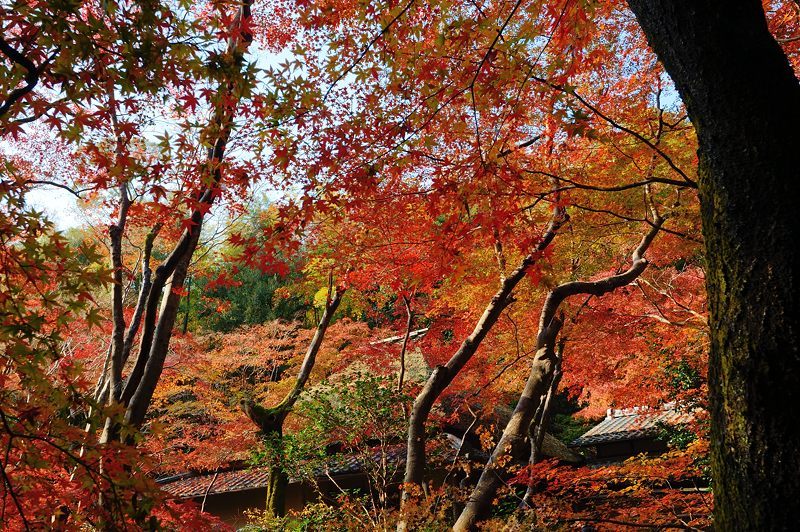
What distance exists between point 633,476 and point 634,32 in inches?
229

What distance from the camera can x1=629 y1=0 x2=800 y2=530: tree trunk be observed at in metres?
1.61

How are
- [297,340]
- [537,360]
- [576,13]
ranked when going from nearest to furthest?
[576,13] → [537,360] → [297,340]

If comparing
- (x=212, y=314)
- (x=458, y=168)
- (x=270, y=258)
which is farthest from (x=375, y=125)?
(x=212, y=314)

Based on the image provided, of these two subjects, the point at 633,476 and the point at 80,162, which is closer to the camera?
the point at 633,476

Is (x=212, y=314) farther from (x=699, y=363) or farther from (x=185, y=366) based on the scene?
(x=699, y=363)

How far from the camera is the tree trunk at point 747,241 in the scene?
1.61 metres

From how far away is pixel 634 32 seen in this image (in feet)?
25.8

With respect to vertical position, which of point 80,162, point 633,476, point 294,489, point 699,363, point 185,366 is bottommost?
point 294,489

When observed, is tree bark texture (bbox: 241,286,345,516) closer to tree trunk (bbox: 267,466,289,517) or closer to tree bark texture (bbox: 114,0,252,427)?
tree trunk (bbox: 267,466,289,517)

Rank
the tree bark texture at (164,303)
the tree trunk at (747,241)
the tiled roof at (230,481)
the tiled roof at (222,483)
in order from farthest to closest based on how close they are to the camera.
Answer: the tiled roof at (222,483) → the tiled roof at (230,481) → the tree bark texture at (164,303) → the tree trunk at (747,241)

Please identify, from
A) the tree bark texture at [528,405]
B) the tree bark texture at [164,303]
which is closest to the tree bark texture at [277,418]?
the tree bark texture at [528,405]

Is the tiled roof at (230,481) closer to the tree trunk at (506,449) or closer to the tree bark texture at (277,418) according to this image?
the tree bark texture at (277,418)

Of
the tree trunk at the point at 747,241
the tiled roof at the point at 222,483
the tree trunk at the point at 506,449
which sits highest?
the tree trunk at the point at 747,241

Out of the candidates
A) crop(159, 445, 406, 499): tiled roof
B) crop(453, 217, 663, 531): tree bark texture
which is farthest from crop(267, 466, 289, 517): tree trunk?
crop(453, 217, 663, 531): tree bark texture
